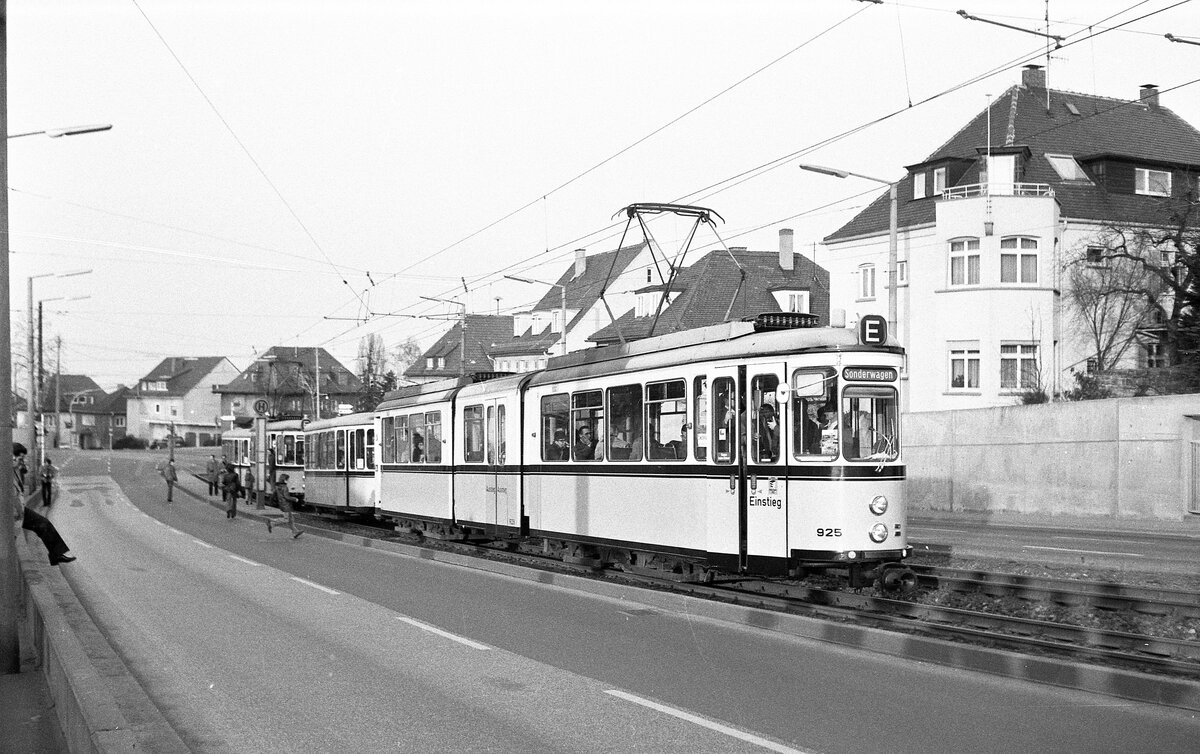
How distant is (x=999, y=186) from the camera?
39.4 meters

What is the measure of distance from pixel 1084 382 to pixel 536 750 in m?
29.5

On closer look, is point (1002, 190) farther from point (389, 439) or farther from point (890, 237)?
point (389, 439)

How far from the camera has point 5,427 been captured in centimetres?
920

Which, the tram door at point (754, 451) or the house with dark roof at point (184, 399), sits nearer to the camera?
the tram door at point (754, 451)

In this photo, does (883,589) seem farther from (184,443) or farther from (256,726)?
(184,443)

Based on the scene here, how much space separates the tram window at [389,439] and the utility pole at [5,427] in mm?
17306

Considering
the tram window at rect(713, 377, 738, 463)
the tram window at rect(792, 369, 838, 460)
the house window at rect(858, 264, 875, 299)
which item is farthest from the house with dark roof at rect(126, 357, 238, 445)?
the tram window at rect(792, 369, 838, 460)

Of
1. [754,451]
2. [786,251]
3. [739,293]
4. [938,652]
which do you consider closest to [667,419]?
[754,451]

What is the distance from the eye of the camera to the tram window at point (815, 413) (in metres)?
13.1

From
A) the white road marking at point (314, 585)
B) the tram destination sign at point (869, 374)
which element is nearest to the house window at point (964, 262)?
the tram destination sign at point (869, 374)

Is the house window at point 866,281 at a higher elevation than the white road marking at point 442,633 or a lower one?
higher

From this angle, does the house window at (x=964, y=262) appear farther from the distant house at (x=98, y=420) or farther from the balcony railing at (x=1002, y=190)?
the distant house at (x=98, y=420)

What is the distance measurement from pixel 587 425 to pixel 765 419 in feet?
14.0

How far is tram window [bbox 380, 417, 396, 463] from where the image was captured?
1054 inches
